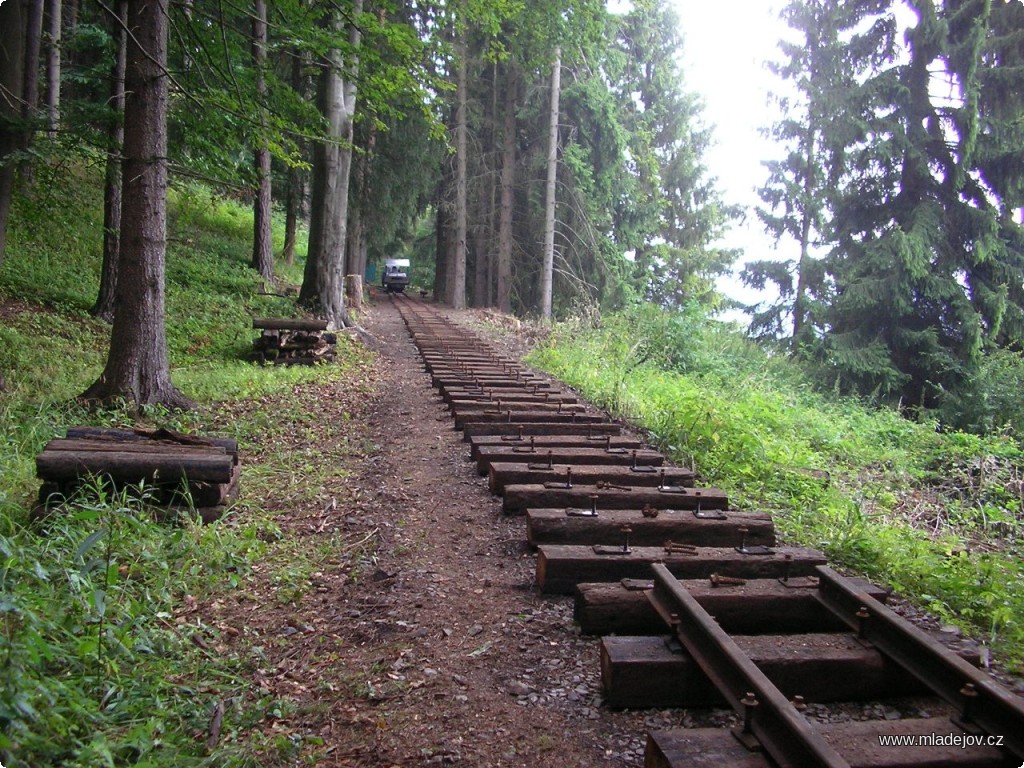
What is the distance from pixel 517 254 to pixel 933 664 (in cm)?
2860

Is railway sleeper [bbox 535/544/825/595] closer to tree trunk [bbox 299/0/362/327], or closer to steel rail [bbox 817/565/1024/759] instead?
steel rail [bbox 817/565/1024/759]

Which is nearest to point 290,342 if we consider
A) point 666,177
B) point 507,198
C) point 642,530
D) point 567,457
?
point 567,457

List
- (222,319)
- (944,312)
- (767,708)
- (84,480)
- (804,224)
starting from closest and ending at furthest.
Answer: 1. (767,708)
2. (84,480)
3. (222,319)
4. (944,312)
5. (804,224)

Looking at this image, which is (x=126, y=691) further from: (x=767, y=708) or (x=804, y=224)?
(x=804, y=224)

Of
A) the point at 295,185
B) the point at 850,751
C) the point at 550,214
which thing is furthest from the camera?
the point at 550,214

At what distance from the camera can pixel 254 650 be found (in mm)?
3352

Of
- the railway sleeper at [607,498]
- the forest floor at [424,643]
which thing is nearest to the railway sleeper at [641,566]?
the forest floor at [424,643]

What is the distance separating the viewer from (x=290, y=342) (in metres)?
11.7

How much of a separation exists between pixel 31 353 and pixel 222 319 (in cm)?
499

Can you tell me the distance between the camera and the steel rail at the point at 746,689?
204cm

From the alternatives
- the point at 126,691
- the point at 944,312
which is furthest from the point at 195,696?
the point at 944,312

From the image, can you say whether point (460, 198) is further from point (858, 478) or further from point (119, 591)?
point (119, 591)

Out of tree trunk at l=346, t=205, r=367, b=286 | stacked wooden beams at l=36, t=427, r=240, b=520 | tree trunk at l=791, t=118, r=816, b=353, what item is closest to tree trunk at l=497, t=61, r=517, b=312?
tree trunk at l=346, t=205, r=367, b=286

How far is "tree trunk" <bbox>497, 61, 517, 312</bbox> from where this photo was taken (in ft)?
92.4
